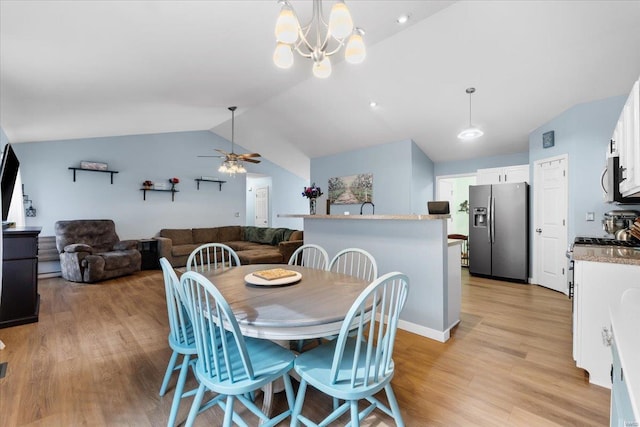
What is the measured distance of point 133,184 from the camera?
20.1 ft

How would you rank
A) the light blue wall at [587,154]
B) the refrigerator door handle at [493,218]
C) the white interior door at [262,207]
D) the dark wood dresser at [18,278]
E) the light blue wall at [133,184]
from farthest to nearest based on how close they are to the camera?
the white interior door at [262,207], the light blue wall at [133,184], the refrigerator door handle at [493,218], the light blue wall at [587,154], the dark wood dresser at [18,278]

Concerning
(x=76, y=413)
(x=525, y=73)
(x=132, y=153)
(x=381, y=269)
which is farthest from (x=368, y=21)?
(x=132, y=153)

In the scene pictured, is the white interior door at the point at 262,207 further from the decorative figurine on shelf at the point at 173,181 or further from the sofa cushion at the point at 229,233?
the decorative figurine on shelf at the point at 173,181

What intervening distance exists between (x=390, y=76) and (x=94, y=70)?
3399 millimetres

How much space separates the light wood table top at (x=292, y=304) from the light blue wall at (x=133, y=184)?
5054 millimetres

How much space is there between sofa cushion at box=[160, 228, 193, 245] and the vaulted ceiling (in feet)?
7.14

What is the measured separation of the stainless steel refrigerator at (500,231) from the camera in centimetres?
471

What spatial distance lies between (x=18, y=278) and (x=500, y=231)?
6.37 metres

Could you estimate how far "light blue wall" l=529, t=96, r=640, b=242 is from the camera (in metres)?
3.63

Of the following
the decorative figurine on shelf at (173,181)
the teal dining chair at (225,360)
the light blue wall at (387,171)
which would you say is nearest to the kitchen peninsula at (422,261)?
the teal dining chair at (225,360)

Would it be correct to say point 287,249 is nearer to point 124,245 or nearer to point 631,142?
point 124,245

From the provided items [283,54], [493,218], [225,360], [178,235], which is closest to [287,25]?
[283,54]

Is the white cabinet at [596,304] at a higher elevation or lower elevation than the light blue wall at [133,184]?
lower

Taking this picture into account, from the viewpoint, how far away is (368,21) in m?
2.94
